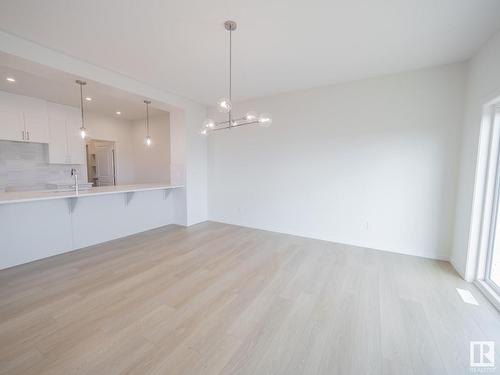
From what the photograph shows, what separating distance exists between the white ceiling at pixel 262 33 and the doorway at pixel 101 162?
3845 mm

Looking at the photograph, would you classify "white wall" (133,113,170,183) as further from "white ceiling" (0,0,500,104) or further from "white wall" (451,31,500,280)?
"white wall" (451,31,500,280)

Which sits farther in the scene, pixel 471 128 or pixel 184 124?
pixel 184 124

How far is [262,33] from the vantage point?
2.28 metres

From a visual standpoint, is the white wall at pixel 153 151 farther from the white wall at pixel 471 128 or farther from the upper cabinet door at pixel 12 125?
the white wall at pixel 471 128

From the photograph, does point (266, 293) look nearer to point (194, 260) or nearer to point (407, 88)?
point (194, 260)

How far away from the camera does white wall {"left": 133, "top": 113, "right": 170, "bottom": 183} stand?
5844 millimetres

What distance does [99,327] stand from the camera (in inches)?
68.8

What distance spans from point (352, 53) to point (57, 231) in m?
4.84

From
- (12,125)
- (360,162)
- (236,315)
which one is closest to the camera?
(236,315)

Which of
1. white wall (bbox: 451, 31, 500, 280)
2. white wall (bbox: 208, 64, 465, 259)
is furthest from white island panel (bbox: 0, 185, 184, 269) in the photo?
white wall (bbox: 451, 31, 500, 280)

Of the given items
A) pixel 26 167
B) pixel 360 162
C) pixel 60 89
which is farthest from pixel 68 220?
pixel 360 162

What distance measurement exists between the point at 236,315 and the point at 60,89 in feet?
16.6

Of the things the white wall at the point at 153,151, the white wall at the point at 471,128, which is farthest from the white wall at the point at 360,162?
the white wall at the point at 153,151

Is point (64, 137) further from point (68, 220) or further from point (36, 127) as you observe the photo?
point (68, 220)
